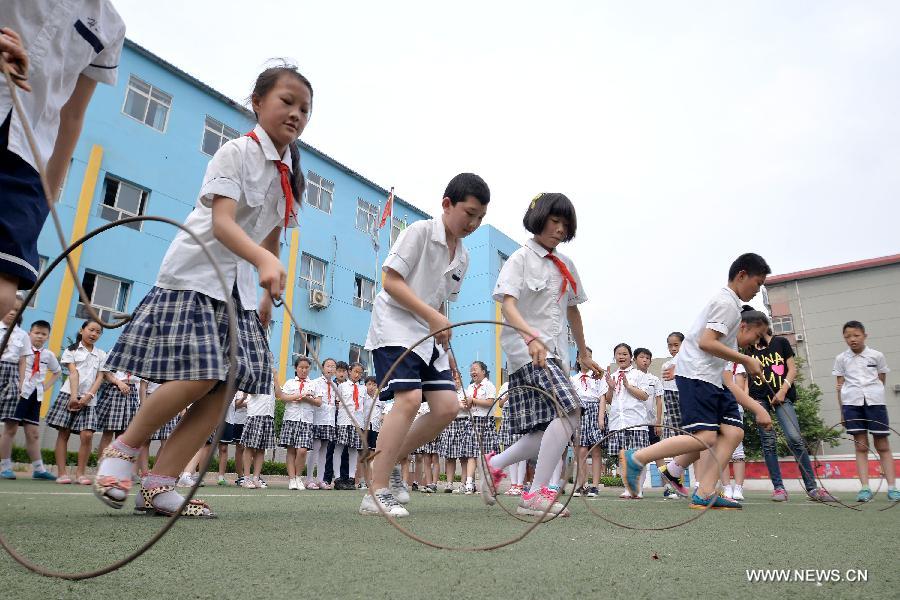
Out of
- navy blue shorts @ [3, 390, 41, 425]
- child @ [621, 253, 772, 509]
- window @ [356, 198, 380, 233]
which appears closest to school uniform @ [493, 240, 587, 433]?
child @ [621, 253, 772, 509]

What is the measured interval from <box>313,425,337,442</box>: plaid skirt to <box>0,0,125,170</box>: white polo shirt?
7.86m

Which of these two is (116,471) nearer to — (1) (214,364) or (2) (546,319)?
(1) (214,364)

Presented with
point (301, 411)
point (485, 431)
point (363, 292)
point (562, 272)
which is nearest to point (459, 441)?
point (485, 431)

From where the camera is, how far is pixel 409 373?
137 inches

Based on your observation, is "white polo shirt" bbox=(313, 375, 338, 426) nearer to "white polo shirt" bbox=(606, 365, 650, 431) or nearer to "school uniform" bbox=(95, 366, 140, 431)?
"school uniform" bbox=(95, 366, 140, 431)

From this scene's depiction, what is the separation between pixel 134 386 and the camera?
7.70m

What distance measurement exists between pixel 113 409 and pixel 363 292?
54.7 feet

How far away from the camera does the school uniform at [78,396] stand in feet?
24.6

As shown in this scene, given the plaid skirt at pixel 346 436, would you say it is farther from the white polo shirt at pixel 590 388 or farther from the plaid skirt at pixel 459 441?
the white polo shirt at pixel 590 388

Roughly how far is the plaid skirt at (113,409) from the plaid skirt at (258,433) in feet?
6.12

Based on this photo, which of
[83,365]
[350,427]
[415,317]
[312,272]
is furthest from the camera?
[312,272]

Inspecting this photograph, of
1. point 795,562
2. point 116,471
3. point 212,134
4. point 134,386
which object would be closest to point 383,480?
point 116,471

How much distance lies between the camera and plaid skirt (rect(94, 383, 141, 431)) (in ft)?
24.5

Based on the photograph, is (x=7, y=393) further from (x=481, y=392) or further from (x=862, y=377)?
(x=862, y=377)
